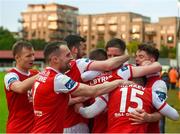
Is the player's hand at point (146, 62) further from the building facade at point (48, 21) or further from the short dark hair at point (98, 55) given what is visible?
the building facade at point (48, 21)

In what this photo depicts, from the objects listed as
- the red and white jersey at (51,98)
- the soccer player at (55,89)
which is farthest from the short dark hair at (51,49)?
the red and white jersey at (51,98)

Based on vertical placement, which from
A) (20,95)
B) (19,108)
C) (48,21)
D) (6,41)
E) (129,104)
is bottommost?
(6,41)

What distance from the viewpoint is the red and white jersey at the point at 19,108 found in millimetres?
5930

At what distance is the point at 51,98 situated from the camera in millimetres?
4824

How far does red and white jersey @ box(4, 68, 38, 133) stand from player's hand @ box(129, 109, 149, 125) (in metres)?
1.66

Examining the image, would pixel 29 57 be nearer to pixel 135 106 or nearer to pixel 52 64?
pixel 52 64

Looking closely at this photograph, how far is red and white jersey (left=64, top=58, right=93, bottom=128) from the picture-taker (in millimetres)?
5504

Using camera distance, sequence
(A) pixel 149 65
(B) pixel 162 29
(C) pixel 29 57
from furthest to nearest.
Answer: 1. (B) pixel 162 29
2. (C) pixel 29 57
3. (A) pixel 149 65

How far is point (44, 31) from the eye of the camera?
132 m

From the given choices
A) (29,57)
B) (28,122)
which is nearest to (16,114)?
(28,122)

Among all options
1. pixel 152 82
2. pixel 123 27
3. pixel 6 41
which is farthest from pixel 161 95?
pixel 123 27

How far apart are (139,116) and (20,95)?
6.06ft

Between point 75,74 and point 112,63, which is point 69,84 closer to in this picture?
point 112,63

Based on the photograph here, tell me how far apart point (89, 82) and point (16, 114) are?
111 cm
